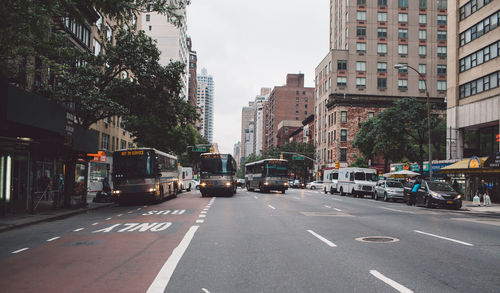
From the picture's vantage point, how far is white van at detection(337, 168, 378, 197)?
4047cm

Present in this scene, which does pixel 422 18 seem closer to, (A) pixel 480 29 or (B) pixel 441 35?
(B) pixel 441 35

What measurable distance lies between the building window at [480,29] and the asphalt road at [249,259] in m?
30.4

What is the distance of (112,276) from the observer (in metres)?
6.77

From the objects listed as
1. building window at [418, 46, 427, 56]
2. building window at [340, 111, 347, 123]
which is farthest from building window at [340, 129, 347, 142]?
building window at [418, 46, 427, 56]

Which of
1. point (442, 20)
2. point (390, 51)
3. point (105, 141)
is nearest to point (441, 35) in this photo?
Answer: point (442, 20)

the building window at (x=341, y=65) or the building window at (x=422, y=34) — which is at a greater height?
the building window at (x=422, y=34)

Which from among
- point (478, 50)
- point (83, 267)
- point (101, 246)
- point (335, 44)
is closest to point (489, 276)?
point (83, 267)

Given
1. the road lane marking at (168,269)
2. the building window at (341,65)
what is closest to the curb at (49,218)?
the road lane marking at (168,269)

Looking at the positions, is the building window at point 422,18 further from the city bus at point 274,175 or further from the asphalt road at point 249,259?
the asphalt road at point 249,259

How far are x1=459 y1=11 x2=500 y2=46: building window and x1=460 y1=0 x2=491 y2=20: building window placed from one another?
1514mm

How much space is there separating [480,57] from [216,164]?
26179mm

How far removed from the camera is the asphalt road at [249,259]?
20.4 feet

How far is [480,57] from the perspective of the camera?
38.8 metres

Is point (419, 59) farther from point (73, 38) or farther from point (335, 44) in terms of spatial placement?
point (73, 38)
